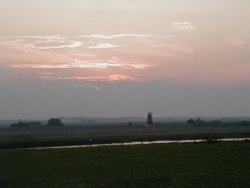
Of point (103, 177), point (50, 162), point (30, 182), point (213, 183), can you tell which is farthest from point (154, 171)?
point (50, 162)

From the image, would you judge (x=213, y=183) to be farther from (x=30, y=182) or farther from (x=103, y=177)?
(x=30, y=182)

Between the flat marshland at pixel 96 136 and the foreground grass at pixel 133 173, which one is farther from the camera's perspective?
the flat marshland at pixel 96 136

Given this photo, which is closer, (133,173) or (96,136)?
(133,173)

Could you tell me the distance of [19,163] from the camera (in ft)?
137

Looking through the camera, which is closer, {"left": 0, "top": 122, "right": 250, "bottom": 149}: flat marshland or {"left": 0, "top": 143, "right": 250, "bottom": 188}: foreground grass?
{"left": 0, "top": 143, "right": 250, "bottom": 188}: foreground grass

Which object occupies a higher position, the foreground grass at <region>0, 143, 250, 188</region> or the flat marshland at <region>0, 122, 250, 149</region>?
the flat marshland at <region>0, 122, 250, 149</region>

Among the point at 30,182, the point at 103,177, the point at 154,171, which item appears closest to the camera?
the point at 30,182

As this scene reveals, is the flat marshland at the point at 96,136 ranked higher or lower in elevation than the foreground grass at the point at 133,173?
higher

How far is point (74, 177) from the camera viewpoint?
30.8m

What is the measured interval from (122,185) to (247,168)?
11.9 metres

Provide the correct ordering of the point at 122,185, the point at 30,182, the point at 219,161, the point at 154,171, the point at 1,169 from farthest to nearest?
the point at 219,161, the point at 1,169, the point at 154,171, the point at 30,182, the point at 122,185

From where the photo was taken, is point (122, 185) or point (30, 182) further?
point (30, 182)

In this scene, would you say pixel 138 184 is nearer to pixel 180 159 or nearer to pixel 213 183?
pixel 213 183

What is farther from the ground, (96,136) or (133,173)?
(96,136)
